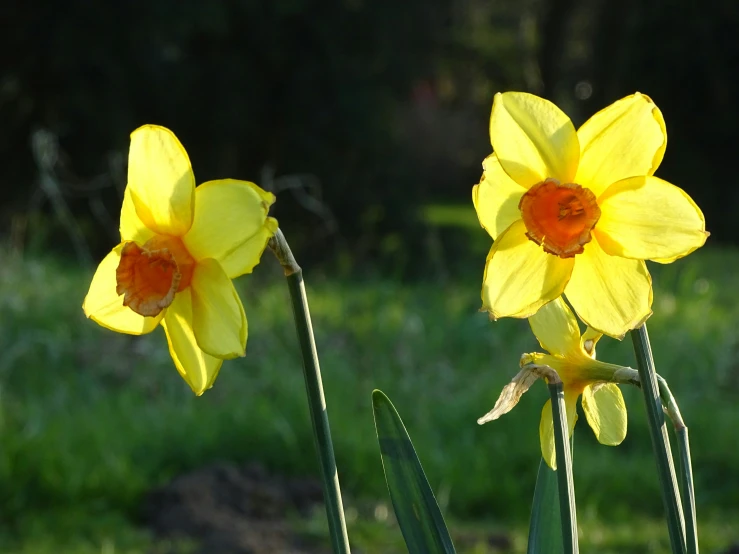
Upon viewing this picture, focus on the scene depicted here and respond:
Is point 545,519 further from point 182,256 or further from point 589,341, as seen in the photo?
point 182,256

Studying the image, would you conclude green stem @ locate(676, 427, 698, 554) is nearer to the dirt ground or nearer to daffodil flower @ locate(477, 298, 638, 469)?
daffodil flower @ locate(477, 298, 638, 469)

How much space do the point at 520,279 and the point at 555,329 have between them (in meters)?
0.09

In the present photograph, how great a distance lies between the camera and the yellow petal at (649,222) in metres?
0.75

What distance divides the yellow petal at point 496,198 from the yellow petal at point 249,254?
16 cm

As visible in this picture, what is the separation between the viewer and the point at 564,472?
73 cm

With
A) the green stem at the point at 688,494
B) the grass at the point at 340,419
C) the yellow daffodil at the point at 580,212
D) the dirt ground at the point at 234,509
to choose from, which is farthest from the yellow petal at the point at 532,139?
the grass at the point at 340,419

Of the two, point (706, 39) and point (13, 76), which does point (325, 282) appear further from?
point (706, 39)

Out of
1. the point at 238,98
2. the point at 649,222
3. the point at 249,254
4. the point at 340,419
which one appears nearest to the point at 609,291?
the point at 649,222

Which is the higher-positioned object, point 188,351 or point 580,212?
point 580,212

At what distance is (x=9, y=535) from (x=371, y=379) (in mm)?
1829

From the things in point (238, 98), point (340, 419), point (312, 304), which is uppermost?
point (238, 98)

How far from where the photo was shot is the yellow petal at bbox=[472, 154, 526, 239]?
0.77 meters

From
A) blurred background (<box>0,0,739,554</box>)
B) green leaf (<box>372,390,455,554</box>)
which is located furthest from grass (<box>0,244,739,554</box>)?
green leaf (<box>372,390,455,554</box>)

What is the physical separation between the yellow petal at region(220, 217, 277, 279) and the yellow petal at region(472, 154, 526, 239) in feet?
0.53
